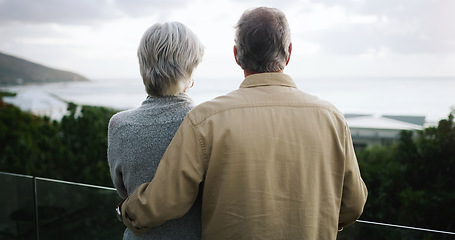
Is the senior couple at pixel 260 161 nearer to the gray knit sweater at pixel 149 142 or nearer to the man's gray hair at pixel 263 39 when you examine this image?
the man's gray hair at pixel 263 39

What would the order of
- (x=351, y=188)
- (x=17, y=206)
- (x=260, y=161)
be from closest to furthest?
(x=260, y=161), (x=351, y=188), (x=17, y=206)

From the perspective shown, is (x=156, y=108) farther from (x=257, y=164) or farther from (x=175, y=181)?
(x=257, y=164)

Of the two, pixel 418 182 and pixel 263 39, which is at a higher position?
pixel 263 39

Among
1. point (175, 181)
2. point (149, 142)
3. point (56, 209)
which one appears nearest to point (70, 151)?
point (56, 209)

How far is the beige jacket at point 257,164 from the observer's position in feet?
3.86

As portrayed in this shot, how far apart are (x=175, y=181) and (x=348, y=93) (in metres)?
6.61

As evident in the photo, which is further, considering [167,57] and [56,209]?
[56,209]

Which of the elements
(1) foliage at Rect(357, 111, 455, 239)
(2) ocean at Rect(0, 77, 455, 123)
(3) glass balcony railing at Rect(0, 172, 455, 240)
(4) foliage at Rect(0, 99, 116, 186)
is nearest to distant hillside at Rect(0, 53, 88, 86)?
(2) ocean at Rect(0, 77, 455, 123)

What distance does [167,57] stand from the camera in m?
1.39

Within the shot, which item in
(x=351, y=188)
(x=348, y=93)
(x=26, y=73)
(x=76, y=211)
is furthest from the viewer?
(x=26, y=73)

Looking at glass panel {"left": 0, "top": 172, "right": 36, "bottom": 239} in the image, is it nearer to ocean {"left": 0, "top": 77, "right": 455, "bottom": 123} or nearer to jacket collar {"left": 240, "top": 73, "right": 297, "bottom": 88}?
ocean {"left": 0, "top": 77, "right": 455, "bottom": 123}

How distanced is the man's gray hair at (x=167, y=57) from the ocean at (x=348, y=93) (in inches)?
87.1

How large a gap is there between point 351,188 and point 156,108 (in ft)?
2.52

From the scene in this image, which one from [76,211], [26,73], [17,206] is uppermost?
[26,73]
